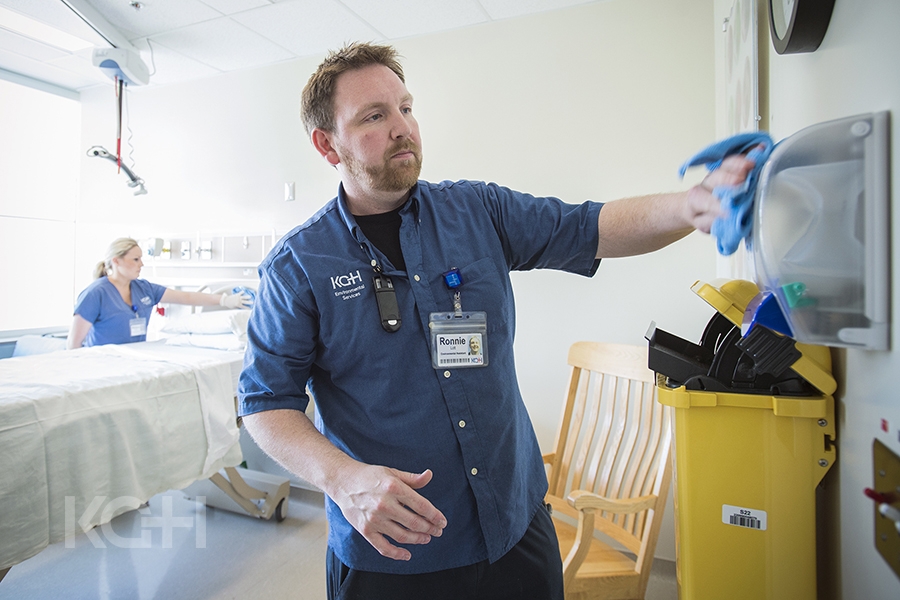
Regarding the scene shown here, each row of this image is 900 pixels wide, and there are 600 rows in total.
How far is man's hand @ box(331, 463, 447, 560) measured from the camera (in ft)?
2.93

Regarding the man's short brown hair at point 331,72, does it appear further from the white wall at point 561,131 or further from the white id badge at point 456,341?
the white wall at point 561,131

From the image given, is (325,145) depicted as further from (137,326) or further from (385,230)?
(137,326)

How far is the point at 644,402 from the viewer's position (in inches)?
83.7

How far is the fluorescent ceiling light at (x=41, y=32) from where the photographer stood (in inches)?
130

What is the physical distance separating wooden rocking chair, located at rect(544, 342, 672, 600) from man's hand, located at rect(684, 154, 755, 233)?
42.2 inches

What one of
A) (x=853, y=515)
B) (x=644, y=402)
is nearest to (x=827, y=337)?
(x=853, y=515)

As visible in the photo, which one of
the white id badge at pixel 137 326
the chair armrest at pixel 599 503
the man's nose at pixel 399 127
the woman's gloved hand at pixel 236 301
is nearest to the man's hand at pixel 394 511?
the man's nose at pixel 399 127

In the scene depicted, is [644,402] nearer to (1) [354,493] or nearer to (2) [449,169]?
(1) [354,493]

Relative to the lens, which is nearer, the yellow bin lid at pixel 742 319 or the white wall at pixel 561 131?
the yellow bin lid at pixel 742 319

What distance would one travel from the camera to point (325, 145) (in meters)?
1.44

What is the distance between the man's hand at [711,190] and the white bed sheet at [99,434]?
2214mm

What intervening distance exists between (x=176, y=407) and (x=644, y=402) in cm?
206

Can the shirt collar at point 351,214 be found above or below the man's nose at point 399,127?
below

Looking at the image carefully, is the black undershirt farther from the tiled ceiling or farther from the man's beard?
the tiled ceiling
